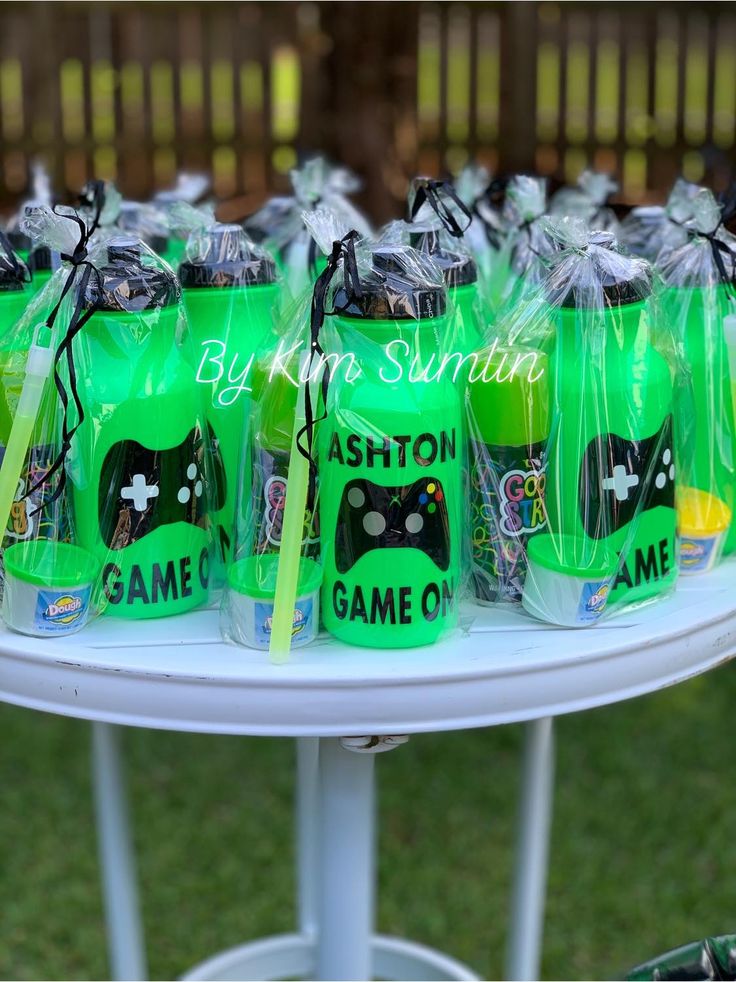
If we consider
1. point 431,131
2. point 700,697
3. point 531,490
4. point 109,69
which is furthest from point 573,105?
point 531,490

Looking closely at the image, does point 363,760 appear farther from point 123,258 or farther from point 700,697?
point 700,697

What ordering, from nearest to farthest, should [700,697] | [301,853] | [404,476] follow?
[404,476]
[301,853]
[700,697]

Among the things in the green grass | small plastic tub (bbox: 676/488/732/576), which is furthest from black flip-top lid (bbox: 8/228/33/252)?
the green grass

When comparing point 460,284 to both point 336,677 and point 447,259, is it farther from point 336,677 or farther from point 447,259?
point 336,677

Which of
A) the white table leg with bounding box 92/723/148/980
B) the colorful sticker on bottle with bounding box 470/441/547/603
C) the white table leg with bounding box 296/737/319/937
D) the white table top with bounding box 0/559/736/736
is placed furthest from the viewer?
the white table leg with bounding box 296/737/319/937

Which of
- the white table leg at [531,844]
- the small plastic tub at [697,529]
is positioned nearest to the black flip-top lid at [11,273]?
the small plastic tub at [697,529]

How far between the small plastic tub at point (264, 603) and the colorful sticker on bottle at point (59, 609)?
124mm

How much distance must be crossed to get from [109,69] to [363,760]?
3.91 meters

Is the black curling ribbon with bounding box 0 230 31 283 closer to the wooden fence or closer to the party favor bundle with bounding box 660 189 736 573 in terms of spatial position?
the party favor bundle with bounding box 660 189 736 573

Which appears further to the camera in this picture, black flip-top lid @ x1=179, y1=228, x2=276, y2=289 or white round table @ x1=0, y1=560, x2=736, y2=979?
black flip-top lid @ x1=179, y1=228, x2=276, y2=289

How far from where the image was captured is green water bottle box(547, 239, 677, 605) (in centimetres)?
100

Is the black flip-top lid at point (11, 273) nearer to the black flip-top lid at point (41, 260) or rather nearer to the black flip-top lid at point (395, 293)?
the black flip-top lid at point (41, 260)

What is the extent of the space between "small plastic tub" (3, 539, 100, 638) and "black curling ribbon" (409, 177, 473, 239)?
0.49 m

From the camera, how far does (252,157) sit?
4297 millimetres
